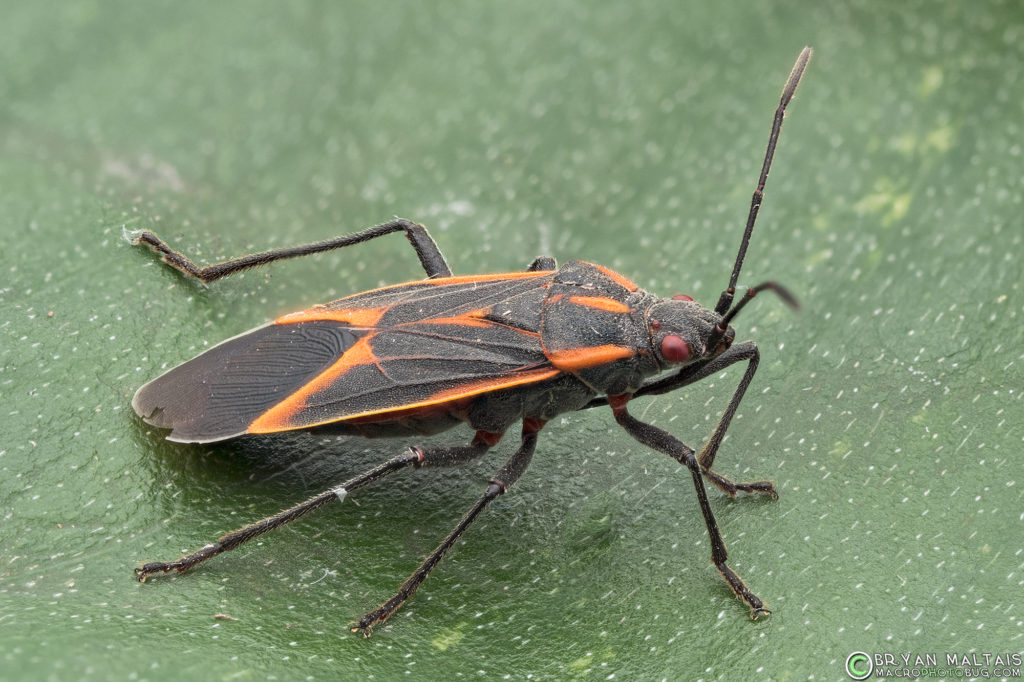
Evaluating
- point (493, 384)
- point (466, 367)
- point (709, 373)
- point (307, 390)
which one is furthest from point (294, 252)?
point (709, 373)

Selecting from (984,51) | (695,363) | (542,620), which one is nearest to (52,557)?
(542,620)

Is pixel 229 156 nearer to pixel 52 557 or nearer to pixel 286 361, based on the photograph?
pixel 286 361

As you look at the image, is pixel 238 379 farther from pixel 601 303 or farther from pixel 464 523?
pixel 601 303

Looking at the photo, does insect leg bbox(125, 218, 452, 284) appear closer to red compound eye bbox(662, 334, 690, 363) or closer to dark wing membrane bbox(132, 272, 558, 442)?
dark wing membrane bbox(132, 272, 558, 442)

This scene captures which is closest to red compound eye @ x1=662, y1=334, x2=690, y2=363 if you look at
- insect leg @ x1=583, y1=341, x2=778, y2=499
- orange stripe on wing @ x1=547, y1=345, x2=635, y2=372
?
orange stripe on wing @ x1=547, y1=345, x2=635, y2=372

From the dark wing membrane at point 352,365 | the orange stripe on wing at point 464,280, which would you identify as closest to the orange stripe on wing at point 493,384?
the dark wing membrane at point 352,365

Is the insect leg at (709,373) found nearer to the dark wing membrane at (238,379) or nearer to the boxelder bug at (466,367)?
the boxelder bug at (466,367)
